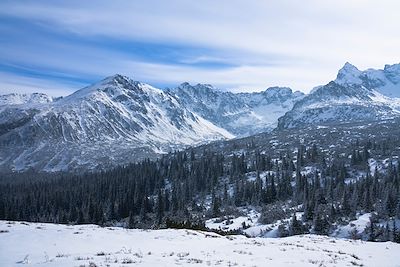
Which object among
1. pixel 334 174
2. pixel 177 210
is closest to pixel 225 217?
pixel 177 210

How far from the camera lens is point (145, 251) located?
32.7 metres

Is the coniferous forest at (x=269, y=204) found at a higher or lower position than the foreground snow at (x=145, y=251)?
lower

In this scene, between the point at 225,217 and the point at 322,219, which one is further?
the point at 225,217

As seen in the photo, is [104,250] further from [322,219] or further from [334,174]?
[334,174]

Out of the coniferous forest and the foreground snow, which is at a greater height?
the foreground snow

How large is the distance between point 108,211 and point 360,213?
315 feet

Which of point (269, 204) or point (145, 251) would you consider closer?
point (145, 251)

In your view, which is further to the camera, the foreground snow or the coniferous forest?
the coniferous forest

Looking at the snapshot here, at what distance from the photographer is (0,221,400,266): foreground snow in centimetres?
2739

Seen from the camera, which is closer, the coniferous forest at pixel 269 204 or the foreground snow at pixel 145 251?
the foreground snow at pixel 145 251

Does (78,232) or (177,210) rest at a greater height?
(78,232)

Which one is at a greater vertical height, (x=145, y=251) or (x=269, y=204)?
(x=145, y=251)

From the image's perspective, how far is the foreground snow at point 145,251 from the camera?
2739 centimetres

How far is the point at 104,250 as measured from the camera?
33.0m
